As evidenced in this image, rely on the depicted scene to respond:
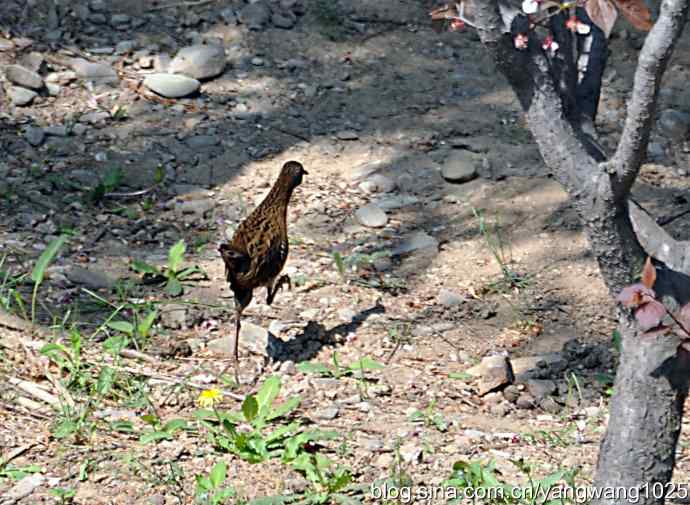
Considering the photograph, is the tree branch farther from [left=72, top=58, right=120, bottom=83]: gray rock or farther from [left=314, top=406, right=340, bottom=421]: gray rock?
[left=72, top=58, right=120, bottom=83]: gray rock

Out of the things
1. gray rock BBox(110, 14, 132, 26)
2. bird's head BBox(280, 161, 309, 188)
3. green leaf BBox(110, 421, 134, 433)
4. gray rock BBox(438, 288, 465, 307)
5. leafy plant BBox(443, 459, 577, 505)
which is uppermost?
leafy plant BBox(443, 459, 577, 505)

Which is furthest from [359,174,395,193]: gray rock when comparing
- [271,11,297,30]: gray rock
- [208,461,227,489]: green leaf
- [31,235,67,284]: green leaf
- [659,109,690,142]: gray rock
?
[208,461,227,489]: green leaf

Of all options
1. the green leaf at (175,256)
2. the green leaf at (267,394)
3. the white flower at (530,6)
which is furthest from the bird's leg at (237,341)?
the white flower at (530,6)

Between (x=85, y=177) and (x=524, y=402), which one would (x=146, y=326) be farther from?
(x=85, y=177)

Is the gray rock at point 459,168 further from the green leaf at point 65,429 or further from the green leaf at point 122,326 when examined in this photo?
the green leaf at point 65,429

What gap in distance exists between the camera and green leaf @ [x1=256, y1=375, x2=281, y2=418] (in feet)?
16.0

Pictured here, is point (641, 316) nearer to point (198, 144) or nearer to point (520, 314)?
point (520, 314)

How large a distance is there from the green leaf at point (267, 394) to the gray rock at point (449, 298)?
1.36m

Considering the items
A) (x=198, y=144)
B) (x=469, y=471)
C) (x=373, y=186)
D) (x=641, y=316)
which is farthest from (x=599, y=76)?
(x=198, y=144)

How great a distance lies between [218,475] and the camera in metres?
4.40

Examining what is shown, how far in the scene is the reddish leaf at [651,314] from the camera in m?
3.24

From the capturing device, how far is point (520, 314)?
19.6 ft

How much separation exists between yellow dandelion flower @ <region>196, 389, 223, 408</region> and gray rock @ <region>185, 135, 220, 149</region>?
2.80m

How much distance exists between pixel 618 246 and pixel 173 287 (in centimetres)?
300
